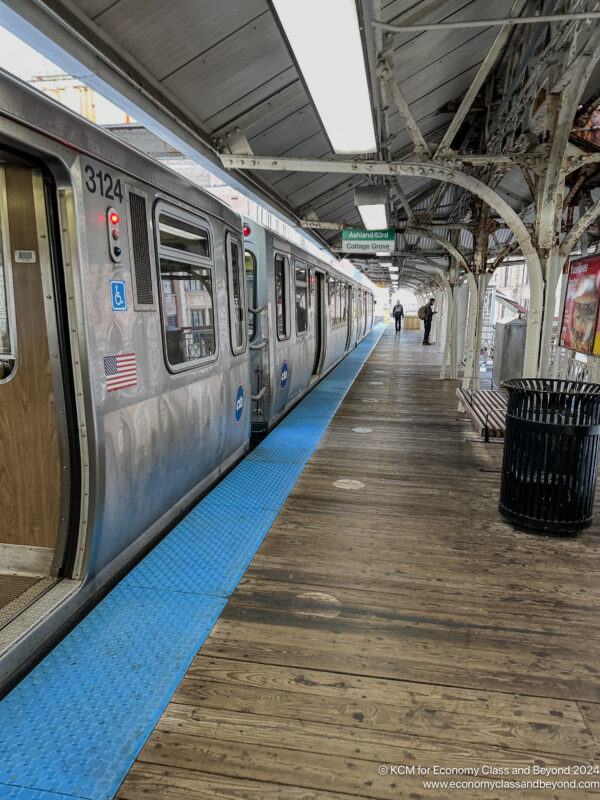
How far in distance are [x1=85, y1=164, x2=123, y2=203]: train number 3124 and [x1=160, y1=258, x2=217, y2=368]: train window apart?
56cm

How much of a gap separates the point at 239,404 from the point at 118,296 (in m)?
2.39

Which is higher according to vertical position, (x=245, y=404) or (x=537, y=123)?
(x=537, y=123)

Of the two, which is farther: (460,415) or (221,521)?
(460,415)

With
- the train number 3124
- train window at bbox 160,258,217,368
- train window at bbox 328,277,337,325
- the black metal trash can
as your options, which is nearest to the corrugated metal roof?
the train number 3124

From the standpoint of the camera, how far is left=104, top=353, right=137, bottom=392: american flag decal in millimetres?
2678

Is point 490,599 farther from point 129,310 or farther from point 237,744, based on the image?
point 129,310

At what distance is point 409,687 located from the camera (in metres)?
2.21

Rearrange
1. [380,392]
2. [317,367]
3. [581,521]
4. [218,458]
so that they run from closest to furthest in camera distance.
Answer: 1. [581,521]
2. [218,458]
3. [380,392]
4. [317,367]

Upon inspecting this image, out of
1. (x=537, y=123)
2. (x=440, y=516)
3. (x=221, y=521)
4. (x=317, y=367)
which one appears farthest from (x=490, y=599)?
(x=317, y=367)

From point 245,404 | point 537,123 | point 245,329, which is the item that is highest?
point 537,123

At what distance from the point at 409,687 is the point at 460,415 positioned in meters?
6.09

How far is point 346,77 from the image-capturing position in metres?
3.27

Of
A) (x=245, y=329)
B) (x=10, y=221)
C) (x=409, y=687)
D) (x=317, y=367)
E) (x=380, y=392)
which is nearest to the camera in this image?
(x=409, y=687)

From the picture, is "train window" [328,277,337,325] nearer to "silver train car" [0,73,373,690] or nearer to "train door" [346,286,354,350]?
"train door" [346,286,354,350]
